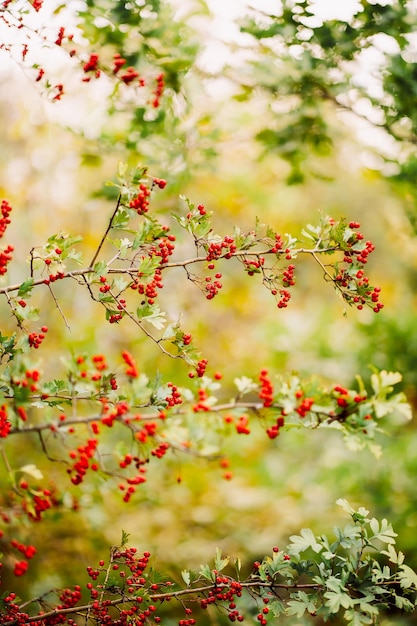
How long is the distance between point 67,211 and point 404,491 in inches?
169

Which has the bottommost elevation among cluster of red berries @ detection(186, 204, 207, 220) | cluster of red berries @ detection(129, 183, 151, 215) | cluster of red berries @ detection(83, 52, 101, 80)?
cluster of red berries @ detection(186, 204, 207, 220)

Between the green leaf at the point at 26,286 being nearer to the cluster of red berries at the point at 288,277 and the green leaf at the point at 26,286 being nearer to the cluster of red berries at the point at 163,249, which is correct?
the cluster of red berries at the point at 163,249

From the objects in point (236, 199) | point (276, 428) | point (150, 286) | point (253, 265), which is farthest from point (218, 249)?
point (236, 199)

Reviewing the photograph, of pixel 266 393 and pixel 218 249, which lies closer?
pixel 266 393

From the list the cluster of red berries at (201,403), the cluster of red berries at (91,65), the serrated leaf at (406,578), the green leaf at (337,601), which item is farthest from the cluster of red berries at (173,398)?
the cluster of red berries at (91,65)

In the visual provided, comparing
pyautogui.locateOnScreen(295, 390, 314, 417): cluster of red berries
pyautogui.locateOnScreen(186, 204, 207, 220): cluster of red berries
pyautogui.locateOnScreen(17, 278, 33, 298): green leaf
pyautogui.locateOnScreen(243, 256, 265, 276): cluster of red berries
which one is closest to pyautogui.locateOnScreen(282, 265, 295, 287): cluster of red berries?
pyautogui.locateOnScreen(243, 256, 265, 276): cluster of red berries

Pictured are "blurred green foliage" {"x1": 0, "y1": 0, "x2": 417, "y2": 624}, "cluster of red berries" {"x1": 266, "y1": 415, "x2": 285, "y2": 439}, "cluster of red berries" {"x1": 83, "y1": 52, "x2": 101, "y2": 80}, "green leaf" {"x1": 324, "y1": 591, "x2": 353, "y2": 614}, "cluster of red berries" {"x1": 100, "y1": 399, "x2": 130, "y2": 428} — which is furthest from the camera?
"blurred green foliage" {"x1": 0, "y1": 0, "x2": 417, "y2": 624}

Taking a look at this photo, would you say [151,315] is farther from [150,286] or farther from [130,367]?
[130,367]

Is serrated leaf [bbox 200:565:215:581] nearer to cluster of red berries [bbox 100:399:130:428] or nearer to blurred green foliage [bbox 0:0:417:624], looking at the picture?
blurred green foliage [bbox 0:0:417:624]

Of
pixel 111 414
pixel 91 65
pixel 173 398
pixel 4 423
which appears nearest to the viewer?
pixel 111 414

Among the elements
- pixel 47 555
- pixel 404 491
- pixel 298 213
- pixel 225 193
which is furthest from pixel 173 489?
pixel 298 213

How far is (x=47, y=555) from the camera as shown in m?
4.02

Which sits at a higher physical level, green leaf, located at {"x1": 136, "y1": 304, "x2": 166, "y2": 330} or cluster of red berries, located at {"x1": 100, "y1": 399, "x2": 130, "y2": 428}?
cluster of red berries, located at {"x1": 100, "y1": 399, "x2": 130, "y2": 428}

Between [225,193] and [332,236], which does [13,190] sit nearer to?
[225,193]
